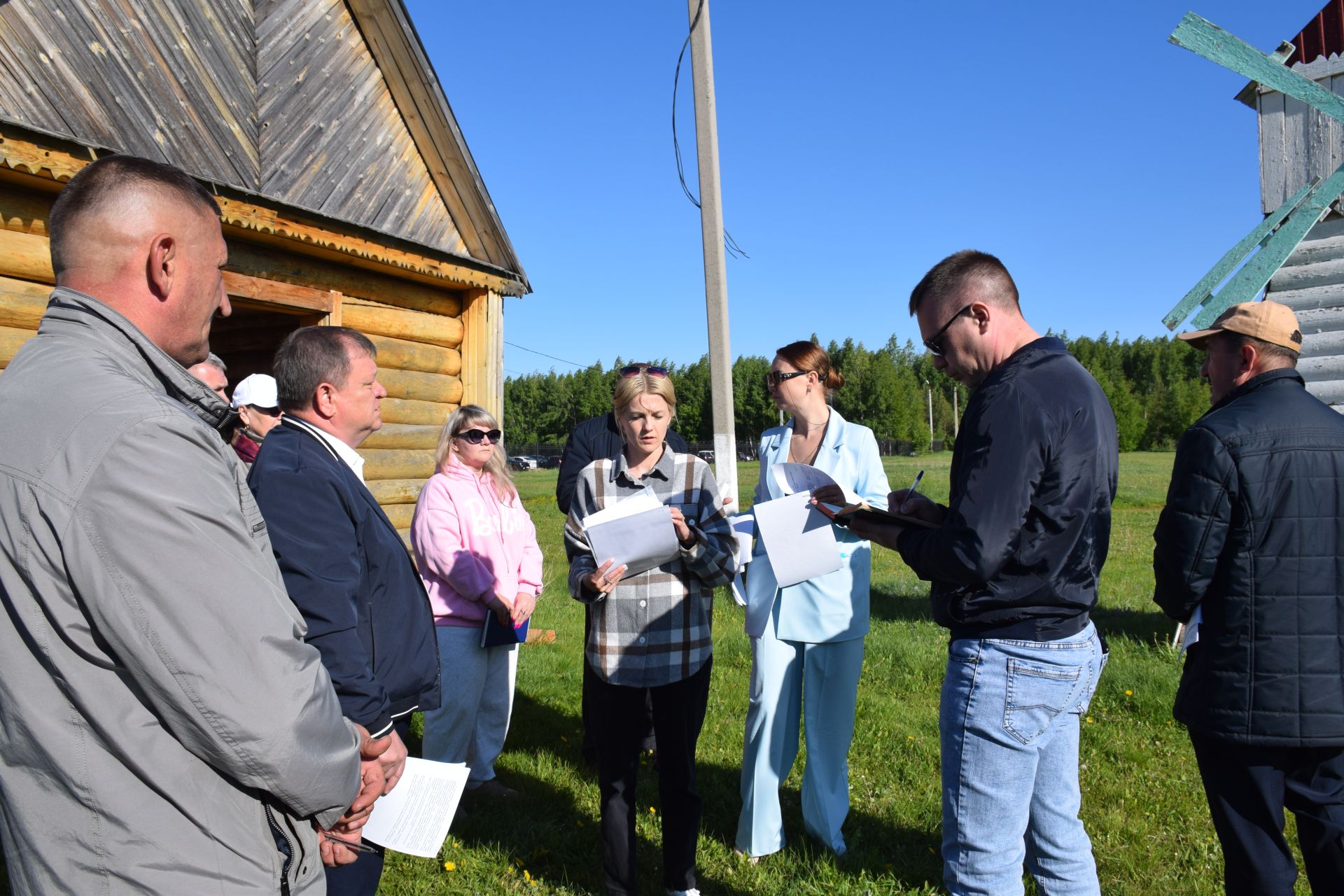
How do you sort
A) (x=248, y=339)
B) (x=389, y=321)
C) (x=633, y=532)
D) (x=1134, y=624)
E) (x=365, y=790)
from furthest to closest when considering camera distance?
(x=1134, y=624)
(x=248, y=339)
(x=389, y=321)
(x=633, y=532)
(x=365, y=790)

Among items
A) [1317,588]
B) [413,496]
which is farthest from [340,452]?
[413,496]

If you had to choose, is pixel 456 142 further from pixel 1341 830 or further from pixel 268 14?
pixel 1341 830

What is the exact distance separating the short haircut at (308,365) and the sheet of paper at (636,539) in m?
1.00

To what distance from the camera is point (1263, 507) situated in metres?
2.57

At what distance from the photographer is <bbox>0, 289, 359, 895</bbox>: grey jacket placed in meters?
1.32

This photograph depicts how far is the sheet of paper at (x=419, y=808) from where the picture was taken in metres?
2.18

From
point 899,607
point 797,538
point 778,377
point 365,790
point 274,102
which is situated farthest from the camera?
point 899,607

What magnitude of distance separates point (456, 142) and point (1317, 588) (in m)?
6.11

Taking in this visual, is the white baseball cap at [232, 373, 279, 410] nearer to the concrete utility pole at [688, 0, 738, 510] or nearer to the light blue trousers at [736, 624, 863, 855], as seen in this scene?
the light blue trousers at [736, 624, 863, 855]

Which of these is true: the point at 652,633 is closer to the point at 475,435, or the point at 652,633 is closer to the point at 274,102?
the point at 475,435

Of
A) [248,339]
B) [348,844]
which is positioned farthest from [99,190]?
[248,339]

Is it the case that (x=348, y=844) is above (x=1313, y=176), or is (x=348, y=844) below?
below

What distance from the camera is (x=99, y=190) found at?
155cm

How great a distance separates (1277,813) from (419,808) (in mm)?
2541
